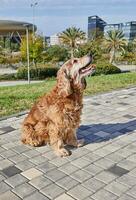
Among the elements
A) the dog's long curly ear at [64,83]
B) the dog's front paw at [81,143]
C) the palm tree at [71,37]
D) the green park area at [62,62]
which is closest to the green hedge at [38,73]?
the green park area at [62,62]

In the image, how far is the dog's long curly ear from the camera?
3814mm

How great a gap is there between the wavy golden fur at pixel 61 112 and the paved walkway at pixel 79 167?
19cm

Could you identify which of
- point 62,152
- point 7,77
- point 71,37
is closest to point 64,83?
Result: point 62,152

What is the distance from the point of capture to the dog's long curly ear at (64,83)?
12.5 ft

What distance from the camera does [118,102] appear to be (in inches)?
294

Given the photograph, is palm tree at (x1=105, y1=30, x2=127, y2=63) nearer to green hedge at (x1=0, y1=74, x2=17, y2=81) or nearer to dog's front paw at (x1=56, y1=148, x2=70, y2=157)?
green hedge at (x1=0, y1=74, x2=17, y2=81)

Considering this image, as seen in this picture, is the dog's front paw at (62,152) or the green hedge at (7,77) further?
the green hedge at (7,77)

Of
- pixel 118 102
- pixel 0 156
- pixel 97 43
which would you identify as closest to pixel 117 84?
pixel 118 102

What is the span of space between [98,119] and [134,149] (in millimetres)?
1579

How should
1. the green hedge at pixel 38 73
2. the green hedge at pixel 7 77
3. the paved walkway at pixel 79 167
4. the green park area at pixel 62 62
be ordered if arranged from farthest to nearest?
the green hedge at pixel 7 77 → the green hedge at pixel 38 73 → the green park area at pixel 62 62 → the paved walkway at pixel 79 167

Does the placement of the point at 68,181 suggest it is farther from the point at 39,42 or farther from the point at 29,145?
the point at 39,42

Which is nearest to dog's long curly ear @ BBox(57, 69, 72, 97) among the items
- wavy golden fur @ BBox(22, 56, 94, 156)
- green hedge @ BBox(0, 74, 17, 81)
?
wavy golden fur @ BBox(22, 56, 94, 156)

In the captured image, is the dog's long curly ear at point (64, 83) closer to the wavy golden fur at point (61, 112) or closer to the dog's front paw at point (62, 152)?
the wavy golden fur at point (61, 112)

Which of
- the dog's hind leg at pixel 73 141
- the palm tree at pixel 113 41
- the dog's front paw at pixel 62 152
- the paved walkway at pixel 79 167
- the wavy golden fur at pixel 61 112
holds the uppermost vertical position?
the palm tree at pixel 113 41
